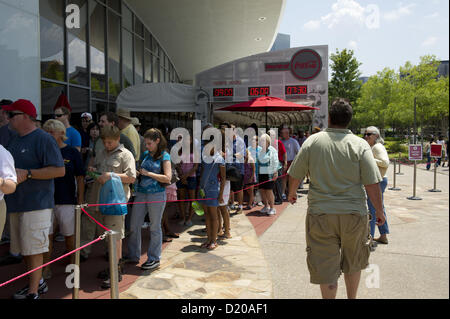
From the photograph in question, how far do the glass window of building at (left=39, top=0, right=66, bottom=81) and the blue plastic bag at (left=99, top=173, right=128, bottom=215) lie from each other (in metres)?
6.48

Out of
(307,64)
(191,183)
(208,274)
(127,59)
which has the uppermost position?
(127,59)

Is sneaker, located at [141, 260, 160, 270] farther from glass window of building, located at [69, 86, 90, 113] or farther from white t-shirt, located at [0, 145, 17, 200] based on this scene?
glass window of building, located at [69, 86, 90, 113]

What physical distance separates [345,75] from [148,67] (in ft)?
124

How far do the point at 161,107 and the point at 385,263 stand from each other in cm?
781

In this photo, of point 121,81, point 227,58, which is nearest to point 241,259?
point 121,81

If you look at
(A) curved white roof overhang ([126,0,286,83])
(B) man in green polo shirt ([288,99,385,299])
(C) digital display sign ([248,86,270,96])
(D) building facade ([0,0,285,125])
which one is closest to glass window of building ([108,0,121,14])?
(D) building facade ([0,0,285,125])

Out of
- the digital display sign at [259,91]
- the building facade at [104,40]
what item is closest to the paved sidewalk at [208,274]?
the building facade at [104,40]

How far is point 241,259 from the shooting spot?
4.80 m

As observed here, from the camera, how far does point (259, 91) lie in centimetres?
1236

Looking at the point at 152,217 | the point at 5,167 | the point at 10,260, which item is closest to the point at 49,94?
the point at 10,260

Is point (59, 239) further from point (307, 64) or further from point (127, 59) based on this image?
point (127, 59)

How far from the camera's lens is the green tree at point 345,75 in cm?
4894

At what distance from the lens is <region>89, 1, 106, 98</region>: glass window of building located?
1169cm
